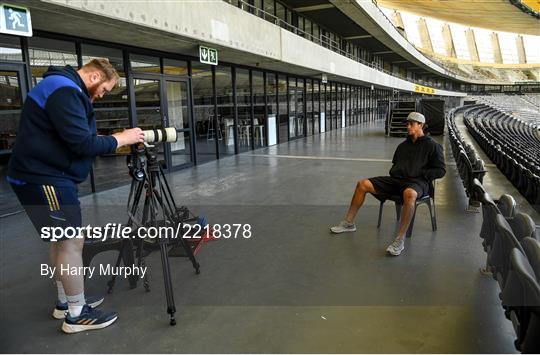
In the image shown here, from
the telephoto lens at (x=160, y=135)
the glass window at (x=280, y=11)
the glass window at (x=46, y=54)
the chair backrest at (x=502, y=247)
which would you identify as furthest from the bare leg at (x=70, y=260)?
the glass window at (x=280, y=11)

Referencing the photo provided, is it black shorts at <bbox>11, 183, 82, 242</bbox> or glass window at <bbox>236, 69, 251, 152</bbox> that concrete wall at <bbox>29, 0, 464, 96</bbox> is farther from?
black shorts at <bbox>11, 183, 82, 242</bbox>

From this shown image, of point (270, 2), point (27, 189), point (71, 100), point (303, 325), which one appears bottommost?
point (303, 325)

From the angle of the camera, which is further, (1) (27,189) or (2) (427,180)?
(2) (427,180)

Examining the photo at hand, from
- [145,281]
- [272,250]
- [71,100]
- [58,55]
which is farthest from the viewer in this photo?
[58,55]

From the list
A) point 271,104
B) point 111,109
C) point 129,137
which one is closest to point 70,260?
point 129,137

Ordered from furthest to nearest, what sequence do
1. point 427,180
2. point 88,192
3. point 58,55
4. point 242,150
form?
point 242,150 → point 88,192 → point 58,55 → point 427,180

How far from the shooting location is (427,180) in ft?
13.6

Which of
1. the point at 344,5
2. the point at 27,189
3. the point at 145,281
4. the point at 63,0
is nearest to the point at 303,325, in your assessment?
the point at 145,281

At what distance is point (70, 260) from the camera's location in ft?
7.86

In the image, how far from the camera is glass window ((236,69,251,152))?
38.6ft

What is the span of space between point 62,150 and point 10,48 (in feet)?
14.4

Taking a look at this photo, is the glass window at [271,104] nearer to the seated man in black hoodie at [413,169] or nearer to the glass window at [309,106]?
the glass window at [309,106]

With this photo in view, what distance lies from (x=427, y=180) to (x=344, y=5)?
13.2 m

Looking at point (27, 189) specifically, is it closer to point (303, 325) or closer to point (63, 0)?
point (303, 325)
